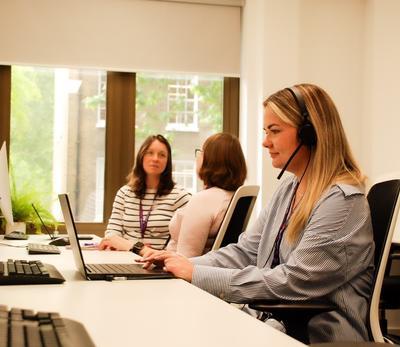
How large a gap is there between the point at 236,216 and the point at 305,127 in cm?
89

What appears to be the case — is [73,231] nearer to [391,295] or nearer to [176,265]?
[176,265]

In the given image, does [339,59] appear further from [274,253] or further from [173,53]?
[274,253]

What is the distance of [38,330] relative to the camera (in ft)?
2.28

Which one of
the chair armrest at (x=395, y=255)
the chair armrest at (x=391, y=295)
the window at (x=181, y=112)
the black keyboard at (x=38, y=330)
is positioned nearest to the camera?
the black keyboard at (x=38, y=330)

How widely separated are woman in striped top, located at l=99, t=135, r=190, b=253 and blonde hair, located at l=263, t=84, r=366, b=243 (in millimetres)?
1683

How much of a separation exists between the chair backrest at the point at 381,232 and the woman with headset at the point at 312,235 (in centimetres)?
3

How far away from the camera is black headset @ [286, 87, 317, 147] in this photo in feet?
5.32

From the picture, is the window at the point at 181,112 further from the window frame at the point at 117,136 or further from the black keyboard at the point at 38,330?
the black keyboard at the point at 38,330

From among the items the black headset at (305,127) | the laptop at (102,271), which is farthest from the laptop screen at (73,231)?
the black headset at (305,127)

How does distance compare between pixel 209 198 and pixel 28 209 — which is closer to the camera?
pixel 209 198

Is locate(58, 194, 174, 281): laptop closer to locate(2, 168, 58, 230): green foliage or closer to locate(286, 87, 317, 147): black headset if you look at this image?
locate(286, 87, 317, 147): black headset

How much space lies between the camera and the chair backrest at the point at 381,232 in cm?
148

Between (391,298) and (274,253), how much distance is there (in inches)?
→ 60.7

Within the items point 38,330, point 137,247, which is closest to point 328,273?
point 38,330
